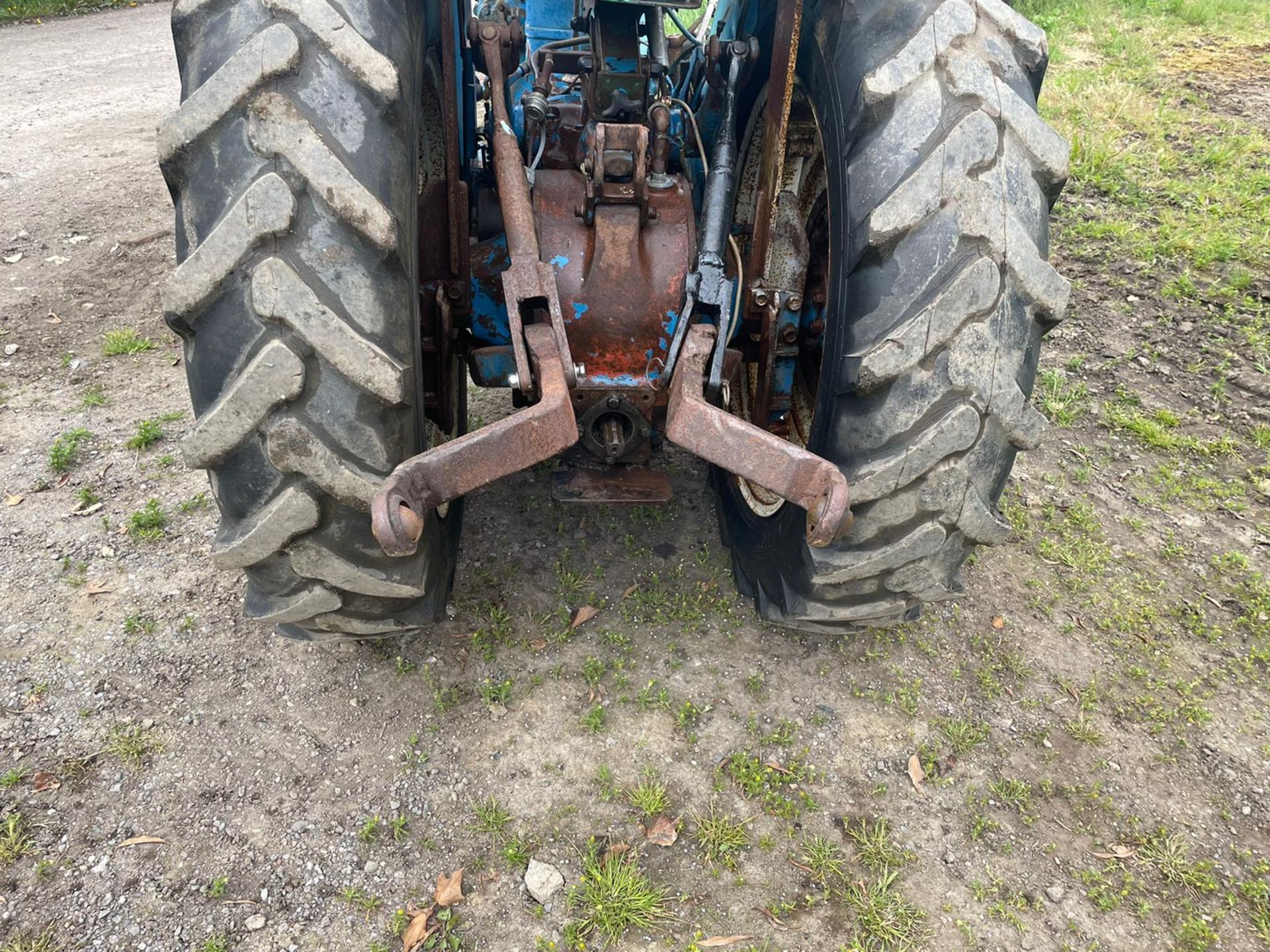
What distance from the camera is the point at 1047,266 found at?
73.2 inches

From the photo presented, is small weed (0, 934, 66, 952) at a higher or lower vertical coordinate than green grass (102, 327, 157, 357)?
lower

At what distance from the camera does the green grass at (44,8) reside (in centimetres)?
1011

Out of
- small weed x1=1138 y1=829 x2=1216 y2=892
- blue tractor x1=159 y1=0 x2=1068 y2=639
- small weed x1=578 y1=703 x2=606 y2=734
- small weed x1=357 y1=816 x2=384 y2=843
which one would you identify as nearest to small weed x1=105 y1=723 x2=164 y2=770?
blue tractor x1=159 y1=0 x2=1068 y2=639

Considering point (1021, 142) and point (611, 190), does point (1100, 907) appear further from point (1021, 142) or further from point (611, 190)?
point (611, 190)

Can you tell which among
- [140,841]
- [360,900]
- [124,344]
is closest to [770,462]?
[360,900]

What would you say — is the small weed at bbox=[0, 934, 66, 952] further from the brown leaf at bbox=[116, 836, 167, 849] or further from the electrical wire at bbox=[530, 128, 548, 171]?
the electrical wire at bbox=[530, 128, 548, 171]

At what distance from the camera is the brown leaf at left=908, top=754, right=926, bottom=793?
7.90 feet

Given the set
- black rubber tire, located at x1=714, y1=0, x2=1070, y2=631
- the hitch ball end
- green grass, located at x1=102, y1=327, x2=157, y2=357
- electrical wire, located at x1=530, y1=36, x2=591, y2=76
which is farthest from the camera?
green grass, located at x1=102, y1=327, x2=157, y2=357

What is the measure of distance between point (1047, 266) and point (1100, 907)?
1644 mm

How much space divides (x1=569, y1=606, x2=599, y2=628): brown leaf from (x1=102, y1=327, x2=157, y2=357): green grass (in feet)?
9.58

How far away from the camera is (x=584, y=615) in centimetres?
286

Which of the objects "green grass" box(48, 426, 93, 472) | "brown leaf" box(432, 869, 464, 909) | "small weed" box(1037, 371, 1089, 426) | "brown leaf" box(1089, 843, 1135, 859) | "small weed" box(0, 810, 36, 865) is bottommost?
"brown leaf" box(1089, 843, 1135, 859)

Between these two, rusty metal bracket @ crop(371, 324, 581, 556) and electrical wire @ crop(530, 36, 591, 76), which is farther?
electrical wire @ crop(530, 36, 591, 76)

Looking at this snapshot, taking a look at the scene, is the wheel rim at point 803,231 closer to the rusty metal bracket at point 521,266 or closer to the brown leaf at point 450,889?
the rusty metal bracket at point 521,266
